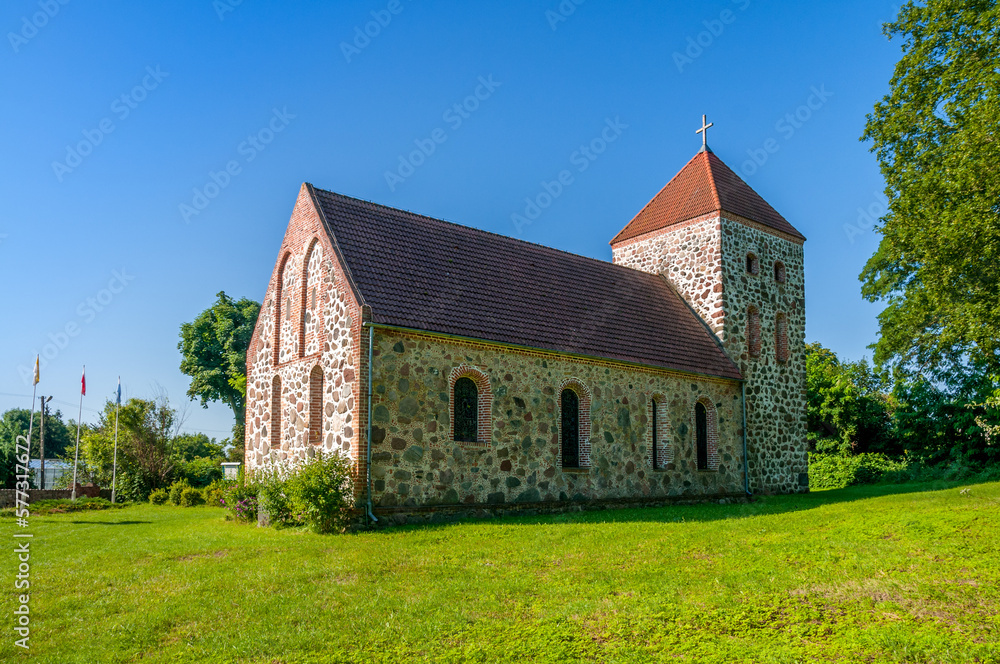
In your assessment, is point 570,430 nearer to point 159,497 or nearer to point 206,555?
point 206,555

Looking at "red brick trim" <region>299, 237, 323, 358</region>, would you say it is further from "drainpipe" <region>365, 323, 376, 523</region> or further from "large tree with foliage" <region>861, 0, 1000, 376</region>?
"large tree with foliage" <region>861, 0, 1000, 376</region>

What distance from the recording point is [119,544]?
43.7 feet

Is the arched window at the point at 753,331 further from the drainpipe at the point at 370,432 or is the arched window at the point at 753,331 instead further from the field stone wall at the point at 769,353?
the drainpipe at the point at 370,432

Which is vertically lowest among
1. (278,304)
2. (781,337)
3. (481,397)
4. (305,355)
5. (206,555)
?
(206,555)

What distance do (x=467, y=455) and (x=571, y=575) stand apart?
640 cm

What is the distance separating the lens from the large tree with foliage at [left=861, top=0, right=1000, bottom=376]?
15.4 metres

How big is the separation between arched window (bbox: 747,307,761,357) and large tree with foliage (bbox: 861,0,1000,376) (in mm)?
5412

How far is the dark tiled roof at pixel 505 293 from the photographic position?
53.7ft

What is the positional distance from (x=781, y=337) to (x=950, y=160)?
32.7 feet

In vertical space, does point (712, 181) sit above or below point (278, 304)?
above

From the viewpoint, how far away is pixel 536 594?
8898mm

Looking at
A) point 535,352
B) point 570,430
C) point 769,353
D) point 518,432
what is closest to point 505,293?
point 535,352

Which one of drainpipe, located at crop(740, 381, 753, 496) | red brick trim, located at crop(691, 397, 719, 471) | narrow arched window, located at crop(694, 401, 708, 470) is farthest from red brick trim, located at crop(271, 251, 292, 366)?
drainpipe, located at crop(740, 381, 753, 496)

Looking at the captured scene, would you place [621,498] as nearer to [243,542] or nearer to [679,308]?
[679,308]
